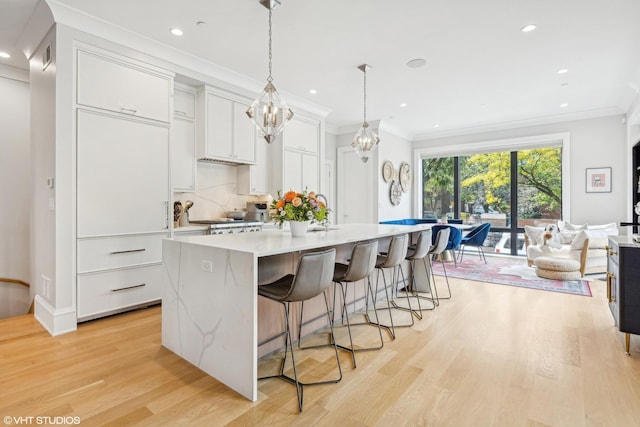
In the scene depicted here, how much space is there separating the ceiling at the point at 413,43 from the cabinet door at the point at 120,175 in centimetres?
98

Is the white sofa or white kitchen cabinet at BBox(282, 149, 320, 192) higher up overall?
white kitchen cabinet at BBox(282, 149, 320, 192)

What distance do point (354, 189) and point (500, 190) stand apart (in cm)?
318

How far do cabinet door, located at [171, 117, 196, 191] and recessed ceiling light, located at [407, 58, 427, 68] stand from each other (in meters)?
2.81

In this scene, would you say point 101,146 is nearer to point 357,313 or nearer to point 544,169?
point 357,313

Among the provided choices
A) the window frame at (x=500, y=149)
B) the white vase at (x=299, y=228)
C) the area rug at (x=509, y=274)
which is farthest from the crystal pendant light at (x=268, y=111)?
the window frame at (x=500, y=149)

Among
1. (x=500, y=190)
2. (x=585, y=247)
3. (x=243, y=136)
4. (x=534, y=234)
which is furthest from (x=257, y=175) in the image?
(x=500, y=190)

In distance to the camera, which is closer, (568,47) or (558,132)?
(568,47)

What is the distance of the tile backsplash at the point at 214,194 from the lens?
181 inches

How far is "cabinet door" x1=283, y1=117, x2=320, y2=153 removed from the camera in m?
5.39

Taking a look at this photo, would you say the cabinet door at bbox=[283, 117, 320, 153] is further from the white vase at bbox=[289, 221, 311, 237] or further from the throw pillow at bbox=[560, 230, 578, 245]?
the throw pillow at bbox=[560, 230, 578, 245]

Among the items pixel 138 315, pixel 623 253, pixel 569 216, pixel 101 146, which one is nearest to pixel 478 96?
pixel 569 216

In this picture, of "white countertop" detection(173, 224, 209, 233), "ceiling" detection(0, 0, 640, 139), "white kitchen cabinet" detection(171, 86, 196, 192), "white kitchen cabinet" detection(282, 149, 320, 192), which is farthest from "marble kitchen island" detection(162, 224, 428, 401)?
"white kitchen cabinet" detection(282, 149, 320, 192)

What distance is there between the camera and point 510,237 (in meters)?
7.15

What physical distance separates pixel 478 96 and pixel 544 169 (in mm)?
2720
